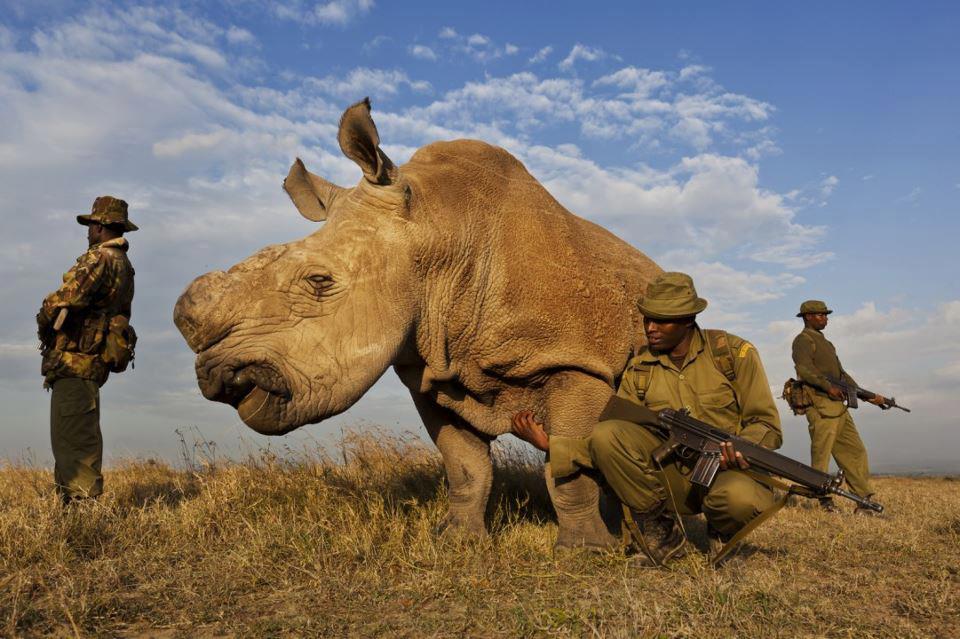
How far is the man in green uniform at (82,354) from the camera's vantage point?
20.3ft

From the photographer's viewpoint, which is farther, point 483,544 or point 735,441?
point 483,544

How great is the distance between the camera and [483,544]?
16.3ft

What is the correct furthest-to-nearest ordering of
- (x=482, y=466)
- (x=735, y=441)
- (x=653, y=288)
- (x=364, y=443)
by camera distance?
(x=364, y=443) < (x=482, y=466) < (x=653, y=288) < (x=735, y=441)

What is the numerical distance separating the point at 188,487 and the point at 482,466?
3.96 meters

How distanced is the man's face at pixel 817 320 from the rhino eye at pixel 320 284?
8976 millimetres

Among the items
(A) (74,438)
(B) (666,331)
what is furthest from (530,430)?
(A) (74,438)

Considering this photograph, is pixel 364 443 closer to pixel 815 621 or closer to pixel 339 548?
pixel 339 548

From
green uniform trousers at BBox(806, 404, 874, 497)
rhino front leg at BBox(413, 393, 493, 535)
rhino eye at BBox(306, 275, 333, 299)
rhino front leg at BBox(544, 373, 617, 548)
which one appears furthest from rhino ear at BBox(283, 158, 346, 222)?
green uniform trousers at BBox(806, 404, 874, 497)

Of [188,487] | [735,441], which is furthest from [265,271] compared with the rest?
[188,487]

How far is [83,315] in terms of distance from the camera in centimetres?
641

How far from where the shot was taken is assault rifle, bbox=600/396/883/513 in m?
4.38

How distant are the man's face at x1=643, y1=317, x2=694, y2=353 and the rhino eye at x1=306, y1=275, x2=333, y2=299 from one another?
2.12 metres

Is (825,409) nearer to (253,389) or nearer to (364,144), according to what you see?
(364,144)

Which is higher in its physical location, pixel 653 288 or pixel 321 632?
pixel 653 288
